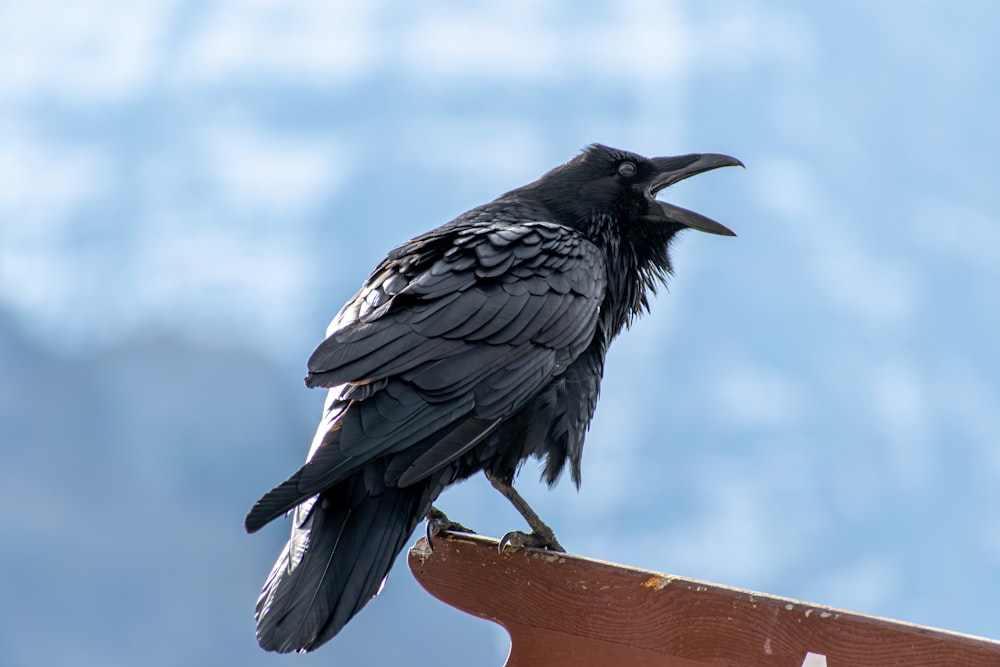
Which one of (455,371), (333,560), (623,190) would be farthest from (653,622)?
(623,190)

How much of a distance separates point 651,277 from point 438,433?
1540mm

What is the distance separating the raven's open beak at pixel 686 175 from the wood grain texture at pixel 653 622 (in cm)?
177

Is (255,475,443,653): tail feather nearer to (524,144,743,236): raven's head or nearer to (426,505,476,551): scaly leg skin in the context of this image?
(426,505,476,551): scaly leg skin

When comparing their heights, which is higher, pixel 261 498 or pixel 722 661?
pixel 261 498

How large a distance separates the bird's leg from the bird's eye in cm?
136

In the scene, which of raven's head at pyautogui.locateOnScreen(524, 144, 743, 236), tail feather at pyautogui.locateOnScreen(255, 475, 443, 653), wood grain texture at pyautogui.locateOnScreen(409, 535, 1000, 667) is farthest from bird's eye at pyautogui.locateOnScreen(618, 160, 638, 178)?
wood grain texture at pyautogui.locateOnScreen(409, 535, 1000, 667)

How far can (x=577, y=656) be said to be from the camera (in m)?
2.40

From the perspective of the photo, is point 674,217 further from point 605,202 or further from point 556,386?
point 556,386

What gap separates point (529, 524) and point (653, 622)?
3.75ft

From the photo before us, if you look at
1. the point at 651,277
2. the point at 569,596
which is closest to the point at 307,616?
the point at 569,596

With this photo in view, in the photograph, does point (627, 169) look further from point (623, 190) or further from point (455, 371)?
point (455, 371)

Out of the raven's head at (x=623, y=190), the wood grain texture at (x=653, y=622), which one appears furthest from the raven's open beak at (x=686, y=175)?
the wood grain texture at (x=653, y=622)

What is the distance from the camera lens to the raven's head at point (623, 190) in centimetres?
408

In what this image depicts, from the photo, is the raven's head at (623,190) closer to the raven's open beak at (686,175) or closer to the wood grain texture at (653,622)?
the raven's open beak at (686,175)
